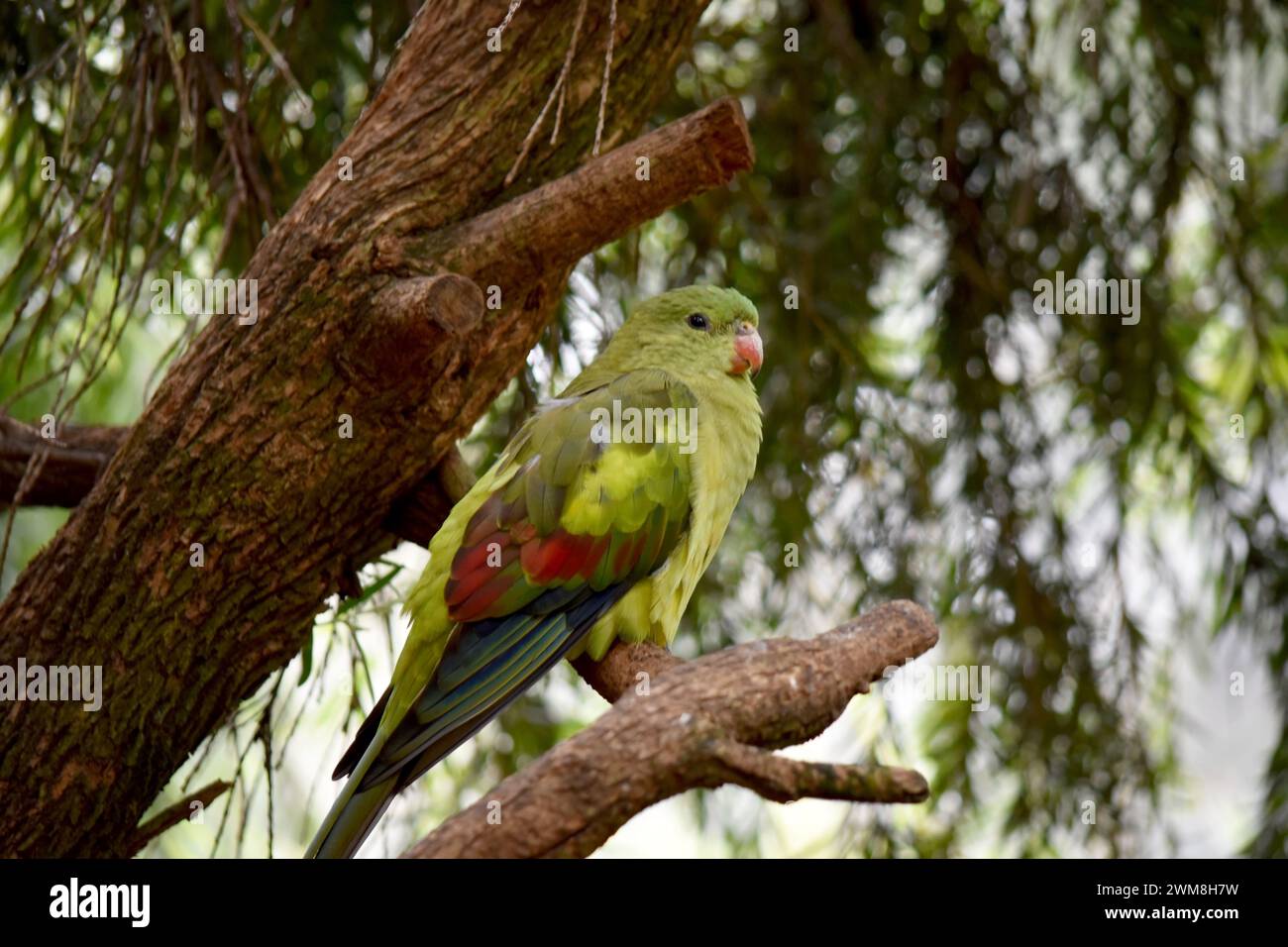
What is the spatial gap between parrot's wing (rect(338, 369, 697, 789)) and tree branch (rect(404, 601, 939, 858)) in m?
0.74

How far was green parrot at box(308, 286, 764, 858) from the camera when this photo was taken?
2.54 m

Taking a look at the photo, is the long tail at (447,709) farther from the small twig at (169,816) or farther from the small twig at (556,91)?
the small twig at (556,91)

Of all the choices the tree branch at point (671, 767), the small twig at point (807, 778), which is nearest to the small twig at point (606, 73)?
the tree branch at point (671, 767)

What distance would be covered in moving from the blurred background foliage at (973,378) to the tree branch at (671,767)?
1.69 meters

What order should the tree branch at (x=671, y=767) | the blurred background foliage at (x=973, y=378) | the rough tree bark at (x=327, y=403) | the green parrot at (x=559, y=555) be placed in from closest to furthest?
the tree branch at (x=671, y=767) → the rough tree bark at (x=327, y=403) → the green parrot at (x=559, y=555) → the blurred background foliage at (x=973, y=378)

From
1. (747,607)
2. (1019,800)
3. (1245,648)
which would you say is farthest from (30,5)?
(1245,648)

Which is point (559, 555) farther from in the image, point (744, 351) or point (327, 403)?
point (744, 351)

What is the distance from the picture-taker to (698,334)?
3186 millimetres

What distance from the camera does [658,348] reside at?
10.4ft

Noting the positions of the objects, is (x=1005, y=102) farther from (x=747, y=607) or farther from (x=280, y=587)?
(x=280, y=587)

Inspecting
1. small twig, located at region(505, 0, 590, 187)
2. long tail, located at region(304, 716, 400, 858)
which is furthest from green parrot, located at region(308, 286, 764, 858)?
small twig, located at region(505, 0, 590, 187)

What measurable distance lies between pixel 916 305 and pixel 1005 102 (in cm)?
69

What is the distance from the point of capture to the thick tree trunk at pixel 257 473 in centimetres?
246

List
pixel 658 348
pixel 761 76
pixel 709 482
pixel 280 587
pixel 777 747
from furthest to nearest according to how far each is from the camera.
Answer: pixel 761 76 < pixel 658 348 < pixel 709 482 < pixel 280 587 < pixel 777 747
